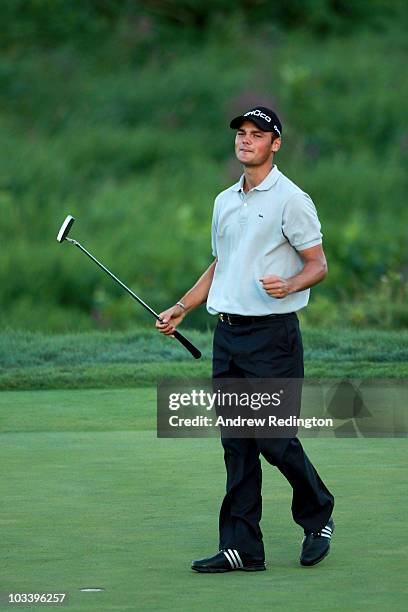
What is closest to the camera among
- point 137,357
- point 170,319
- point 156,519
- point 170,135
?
point 170,319

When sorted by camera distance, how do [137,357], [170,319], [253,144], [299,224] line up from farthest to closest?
[137,357] < [170,319] < [253,144] < [299,224]

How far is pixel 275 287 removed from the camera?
5371 mm

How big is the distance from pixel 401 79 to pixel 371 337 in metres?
15.7

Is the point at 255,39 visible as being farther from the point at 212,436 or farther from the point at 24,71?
the point at 212,436

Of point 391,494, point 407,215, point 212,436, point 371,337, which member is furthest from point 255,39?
point 391,494

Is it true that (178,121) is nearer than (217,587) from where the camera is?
No

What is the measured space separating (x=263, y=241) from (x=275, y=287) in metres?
0.21

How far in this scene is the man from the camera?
18.0 ft

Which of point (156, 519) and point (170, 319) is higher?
point (170, 319)

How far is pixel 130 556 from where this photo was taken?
5.48 meters

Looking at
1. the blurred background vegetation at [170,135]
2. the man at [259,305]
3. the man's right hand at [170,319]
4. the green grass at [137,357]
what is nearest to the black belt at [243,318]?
the man at [259,305]

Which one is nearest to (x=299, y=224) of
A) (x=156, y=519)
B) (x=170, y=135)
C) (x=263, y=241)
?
(x=263, y=241)

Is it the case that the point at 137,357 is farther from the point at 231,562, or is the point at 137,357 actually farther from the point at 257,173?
the point at 231,562

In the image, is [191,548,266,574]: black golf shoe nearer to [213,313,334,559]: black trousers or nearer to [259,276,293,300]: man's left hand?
[213,313,334,559]: black trousers
